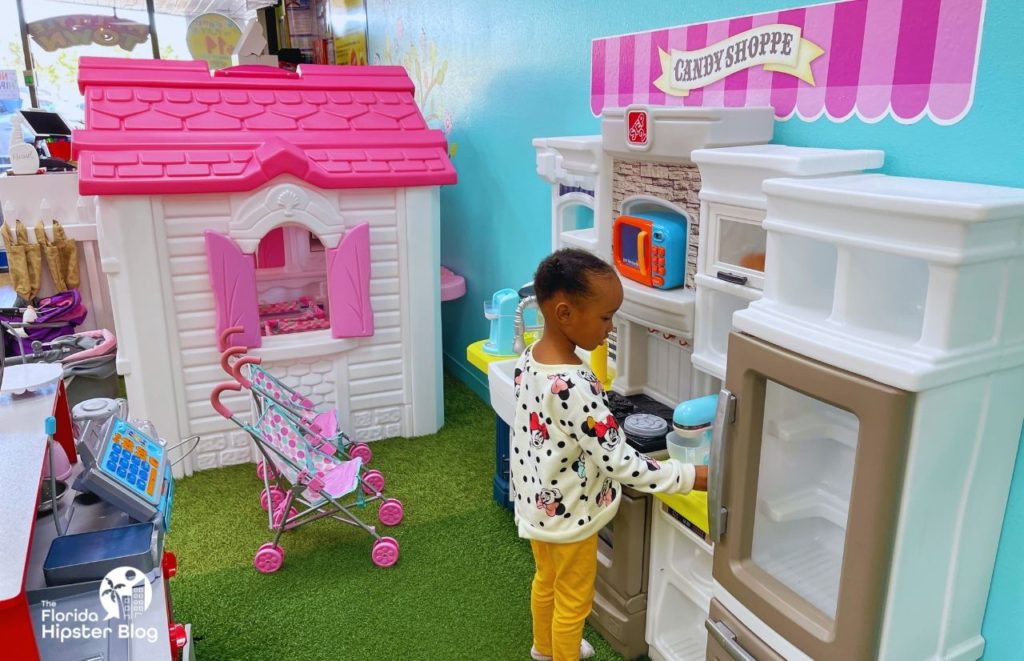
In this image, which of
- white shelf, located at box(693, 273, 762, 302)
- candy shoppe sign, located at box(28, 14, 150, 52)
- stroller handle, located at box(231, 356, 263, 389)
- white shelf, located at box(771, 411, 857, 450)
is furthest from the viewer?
candy shoppe sign, located at box(28, 14, 150, 52)

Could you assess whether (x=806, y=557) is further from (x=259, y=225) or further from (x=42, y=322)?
(x=42, y=322)

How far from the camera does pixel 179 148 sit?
3768mm

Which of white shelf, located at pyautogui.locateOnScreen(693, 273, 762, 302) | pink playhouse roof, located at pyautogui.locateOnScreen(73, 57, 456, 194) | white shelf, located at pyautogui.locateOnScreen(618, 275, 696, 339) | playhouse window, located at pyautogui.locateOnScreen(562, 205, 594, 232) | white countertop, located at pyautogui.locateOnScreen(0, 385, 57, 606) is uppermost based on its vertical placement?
pink playhouse roof, located at pyautogui.locateOnScreen(73, 57, 456, 194)

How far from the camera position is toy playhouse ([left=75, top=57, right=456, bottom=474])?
372cm

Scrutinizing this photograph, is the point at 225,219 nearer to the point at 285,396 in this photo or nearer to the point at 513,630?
the point at 285,396

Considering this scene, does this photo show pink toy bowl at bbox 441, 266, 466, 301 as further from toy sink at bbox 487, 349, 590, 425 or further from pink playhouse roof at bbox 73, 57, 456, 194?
toy sink at bbox 487, 349, 590, 425

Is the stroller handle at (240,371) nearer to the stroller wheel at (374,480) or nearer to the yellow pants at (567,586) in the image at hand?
the stroller wheel at (374,480)

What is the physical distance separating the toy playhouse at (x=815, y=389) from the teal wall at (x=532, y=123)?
12cm

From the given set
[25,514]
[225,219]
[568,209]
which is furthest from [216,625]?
[568,209]

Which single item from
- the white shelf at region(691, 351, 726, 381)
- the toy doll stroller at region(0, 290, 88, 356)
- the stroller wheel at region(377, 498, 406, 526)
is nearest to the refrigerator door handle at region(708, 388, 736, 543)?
the white shelf at region(691, 351, 726, 381)

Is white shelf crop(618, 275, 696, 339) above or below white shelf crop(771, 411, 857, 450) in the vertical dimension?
above

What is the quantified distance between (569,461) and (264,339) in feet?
7.92

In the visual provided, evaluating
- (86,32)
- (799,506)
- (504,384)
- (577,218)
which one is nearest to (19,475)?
(504,384)

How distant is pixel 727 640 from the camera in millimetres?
2070
